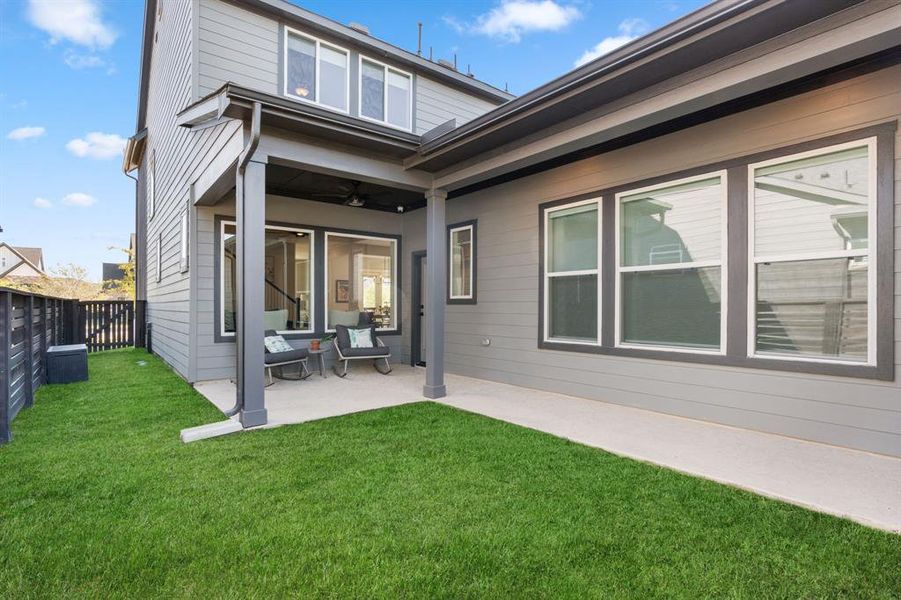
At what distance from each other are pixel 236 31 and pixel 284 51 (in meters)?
0.67

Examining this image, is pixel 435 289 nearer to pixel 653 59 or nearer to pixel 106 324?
pixel 653 59

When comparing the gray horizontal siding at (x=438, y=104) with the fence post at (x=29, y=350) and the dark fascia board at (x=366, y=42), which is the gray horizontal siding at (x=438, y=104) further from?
the fence post at (x=29, y=350)

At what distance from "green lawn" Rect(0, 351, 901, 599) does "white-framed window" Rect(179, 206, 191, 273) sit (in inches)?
128

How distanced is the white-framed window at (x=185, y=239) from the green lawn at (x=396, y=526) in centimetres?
325

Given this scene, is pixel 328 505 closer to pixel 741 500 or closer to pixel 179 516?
pixel 179 516

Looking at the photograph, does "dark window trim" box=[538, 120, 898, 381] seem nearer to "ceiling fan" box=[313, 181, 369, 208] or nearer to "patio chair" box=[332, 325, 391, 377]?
"patio chair" box=[332, 325, 391, 377]

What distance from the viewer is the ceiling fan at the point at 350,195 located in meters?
6.28

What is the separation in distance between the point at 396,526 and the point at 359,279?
5686mm

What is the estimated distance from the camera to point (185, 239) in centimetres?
641

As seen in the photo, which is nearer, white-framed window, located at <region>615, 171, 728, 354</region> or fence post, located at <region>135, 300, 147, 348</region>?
white-framed window, located at <region>615, 171, 728, 354</region>

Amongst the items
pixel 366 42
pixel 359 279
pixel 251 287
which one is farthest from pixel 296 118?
pixel 366 42

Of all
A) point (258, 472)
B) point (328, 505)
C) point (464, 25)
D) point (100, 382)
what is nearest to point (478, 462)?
point (328, 505)

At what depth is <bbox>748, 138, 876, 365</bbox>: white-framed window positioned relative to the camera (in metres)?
3.33

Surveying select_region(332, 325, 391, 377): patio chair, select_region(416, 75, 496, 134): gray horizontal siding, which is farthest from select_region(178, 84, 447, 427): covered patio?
select_region(416, 75, 496, 134): gray horizontal siding
